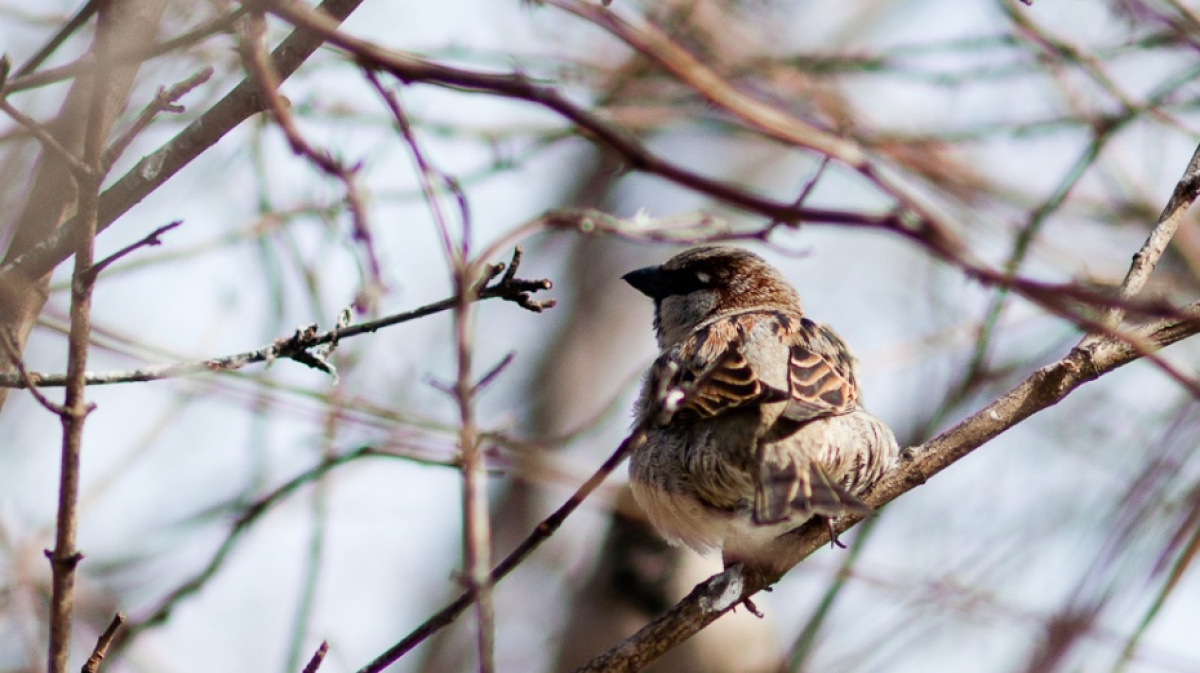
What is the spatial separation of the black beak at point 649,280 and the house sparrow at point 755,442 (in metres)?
0.89

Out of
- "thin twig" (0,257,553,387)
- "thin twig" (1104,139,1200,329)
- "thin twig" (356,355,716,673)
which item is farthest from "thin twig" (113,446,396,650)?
"thin twig" (1104,139,1200,329)

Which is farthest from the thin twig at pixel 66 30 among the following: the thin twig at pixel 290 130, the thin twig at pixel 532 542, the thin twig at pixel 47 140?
the thin twig at pixel 532 542

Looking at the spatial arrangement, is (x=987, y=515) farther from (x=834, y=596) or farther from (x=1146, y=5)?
(x=1146, y=5)

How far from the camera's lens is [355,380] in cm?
675

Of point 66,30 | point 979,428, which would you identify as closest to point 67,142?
point 66,30

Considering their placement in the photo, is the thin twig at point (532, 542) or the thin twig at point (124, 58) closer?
the thin twig at point (532, 542)

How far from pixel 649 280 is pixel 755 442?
1937mm

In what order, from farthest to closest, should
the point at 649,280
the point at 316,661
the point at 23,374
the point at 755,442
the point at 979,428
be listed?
the point at 649,280, the point at 755,442, the point at 979,428, the point at 316,661, the point at 23,374

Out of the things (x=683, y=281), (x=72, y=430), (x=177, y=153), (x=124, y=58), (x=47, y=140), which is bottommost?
(x=72, y=430)

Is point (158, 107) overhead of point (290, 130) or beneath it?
overhead

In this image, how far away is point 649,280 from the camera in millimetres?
5871

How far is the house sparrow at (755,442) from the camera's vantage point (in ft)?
12.6

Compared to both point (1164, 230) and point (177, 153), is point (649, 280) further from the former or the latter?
point (177, 153)

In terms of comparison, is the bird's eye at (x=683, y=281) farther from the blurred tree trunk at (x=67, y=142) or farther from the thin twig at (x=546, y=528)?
the thin twig at (x=546, y=528)
